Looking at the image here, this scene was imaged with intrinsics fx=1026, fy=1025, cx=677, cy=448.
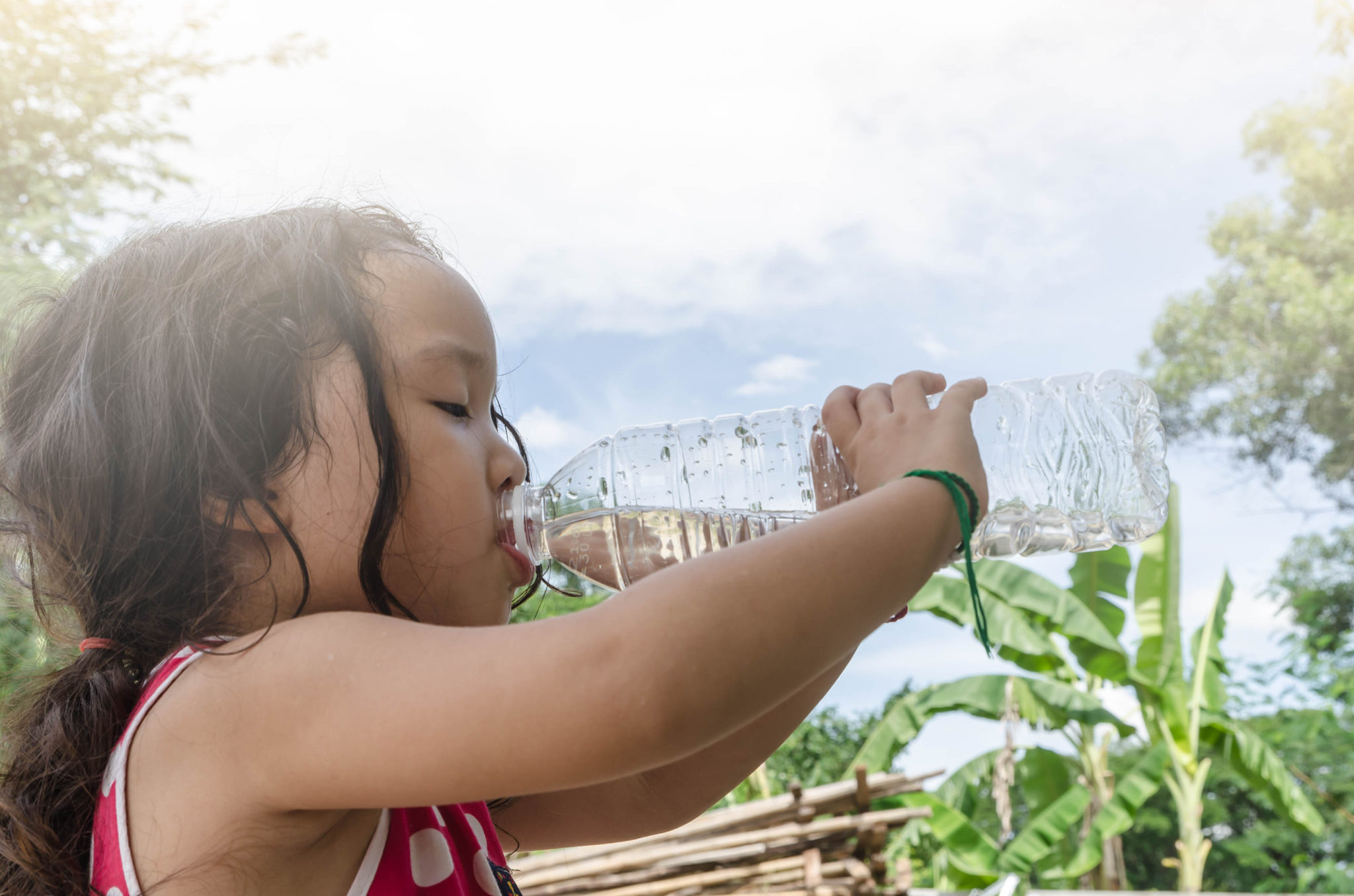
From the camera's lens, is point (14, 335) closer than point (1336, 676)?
Yes

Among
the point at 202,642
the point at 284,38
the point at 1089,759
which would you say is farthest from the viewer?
the point at 284,38

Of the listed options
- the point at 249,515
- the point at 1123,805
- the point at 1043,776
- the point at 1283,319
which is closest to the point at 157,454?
the point at 249,515

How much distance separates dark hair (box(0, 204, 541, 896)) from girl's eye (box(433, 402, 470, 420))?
50mm

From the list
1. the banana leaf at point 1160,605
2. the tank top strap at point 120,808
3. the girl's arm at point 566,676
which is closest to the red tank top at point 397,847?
the tank top strap at point 120,808

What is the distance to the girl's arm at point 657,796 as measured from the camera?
3.17 ft

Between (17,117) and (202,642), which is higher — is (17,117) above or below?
above

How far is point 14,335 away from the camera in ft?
3.36

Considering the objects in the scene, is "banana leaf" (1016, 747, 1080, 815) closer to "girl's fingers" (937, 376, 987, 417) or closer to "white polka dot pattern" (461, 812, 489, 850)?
"white polka dot pattern" (461, 812, 489, 850)

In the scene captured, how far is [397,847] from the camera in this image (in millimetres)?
827

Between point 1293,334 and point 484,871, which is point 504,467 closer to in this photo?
point 484,871

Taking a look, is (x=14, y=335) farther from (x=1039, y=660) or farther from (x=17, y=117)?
(x=17, y=117)

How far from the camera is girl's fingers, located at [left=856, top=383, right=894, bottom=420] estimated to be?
30.2 inches

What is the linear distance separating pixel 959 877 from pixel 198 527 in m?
5.92

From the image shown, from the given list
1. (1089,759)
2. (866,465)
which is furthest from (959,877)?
(866,465)
